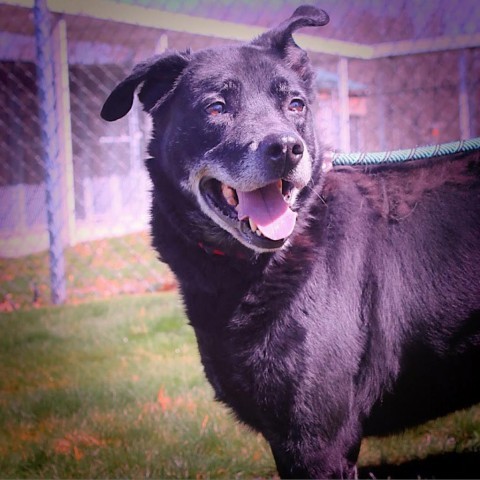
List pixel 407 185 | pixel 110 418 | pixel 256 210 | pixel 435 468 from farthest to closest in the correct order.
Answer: pixel 110 418 → pixel 435 468 → pixel 407 185 → pixel 256 210

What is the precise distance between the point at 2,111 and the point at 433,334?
5.55ft

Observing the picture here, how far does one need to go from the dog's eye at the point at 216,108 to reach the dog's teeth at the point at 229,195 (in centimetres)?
21

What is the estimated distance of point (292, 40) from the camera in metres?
1.77

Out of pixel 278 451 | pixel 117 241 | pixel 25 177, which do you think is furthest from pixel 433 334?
pixel 25 177

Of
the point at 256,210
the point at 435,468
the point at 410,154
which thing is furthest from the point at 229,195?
the point at 435,468

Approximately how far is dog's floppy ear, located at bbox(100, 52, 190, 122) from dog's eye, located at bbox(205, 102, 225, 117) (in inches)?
7.1

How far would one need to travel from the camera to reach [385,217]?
1.68m

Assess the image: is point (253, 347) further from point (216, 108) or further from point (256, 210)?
point (216, 108)

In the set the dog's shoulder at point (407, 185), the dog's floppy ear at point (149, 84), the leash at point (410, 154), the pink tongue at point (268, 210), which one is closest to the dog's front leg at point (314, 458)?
the pink tongue at point (268, 210)

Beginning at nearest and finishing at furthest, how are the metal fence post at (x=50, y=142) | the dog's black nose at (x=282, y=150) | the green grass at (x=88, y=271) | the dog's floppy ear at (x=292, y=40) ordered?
the dog's black nose at (x=282, y=150), the dog's floppy ear at (x=292, y=40), the metal fence post at (x=50, y=142), the green grass at (x=88, y=271)

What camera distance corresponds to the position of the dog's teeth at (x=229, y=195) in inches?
66.0

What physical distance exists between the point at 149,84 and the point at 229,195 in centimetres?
47

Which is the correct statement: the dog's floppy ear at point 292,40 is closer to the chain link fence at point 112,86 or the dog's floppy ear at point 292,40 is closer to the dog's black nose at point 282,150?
the chain link fence at point 112,86

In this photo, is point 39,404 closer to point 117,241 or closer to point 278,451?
point 117,241
